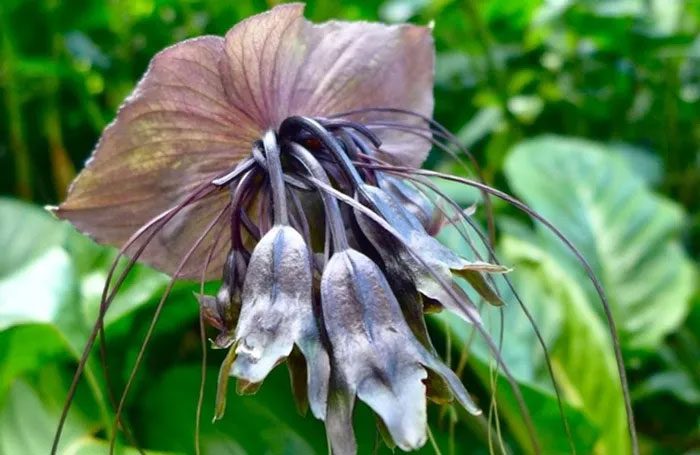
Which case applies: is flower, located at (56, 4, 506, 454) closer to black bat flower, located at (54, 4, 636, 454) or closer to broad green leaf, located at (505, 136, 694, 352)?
black bat flower, located at (54, 4, 636, 454)

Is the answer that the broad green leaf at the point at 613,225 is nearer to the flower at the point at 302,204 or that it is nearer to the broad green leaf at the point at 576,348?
the broad green leaf at the point at 576,348

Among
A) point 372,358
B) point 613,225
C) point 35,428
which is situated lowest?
point 613,225

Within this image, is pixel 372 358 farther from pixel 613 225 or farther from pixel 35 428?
pixel 613 225

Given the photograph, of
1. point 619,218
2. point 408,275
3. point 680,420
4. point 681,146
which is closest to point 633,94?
point 681,146

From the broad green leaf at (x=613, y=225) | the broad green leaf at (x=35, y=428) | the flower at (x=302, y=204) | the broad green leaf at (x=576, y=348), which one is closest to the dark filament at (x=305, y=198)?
the flower at (x=302, y=204)

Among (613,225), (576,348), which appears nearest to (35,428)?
(576,348)

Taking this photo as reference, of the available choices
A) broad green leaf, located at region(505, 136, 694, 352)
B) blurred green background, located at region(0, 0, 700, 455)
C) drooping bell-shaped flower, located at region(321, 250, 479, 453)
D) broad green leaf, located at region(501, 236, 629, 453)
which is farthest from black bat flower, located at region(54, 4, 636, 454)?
broad green leaf, located at region(505, 136, 694, 352)

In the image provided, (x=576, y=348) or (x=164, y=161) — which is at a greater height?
(x=164, y=161)
